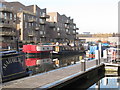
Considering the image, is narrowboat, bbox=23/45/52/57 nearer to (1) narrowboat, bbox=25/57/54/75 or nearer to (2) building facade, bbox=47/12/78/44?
(1) narrowboat, bbox=25/57/54/75

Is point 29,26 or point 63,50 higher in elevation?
point 29,26

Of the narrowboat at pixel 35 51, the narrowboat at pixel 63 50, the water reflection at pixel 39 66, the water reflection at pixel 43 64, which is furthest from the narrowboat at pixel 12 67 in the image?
the narrowboat at pixel 63 50

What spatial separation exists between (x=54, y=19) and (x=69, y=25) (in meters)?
12.1

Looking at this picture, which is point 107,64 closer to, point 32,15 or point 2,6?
point 2,6

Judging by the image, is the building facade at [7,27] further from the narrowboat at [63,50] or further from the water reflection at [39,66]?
the water reflection at [39,66]

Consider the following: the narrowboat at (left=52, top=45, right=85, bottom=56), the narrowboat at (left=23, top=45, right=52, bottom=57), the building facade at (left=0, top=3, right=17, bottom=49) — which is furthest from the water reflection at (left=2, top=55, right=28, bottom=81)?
the narrowboat at (left=52, top=45, right=85, bottom=56)

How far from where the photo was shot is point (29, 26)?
1997 inches

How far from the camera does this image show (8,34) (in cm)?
3975

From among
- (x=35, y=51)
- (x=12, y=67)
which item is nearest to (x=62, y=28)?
(x=35, y=51)

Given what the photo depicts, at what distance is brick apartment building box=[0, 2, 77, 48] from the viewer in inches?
1610

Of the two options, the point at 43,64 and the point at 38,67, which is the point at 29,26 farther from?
the point at 38,67

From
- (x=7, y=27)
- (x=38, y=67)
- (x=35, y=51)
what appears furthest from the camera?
(x=7, y=27)

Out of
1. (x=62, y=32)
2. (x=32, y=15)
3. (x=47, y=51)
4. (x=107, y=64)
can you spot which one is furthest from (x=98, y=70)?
(x=62, y=32)

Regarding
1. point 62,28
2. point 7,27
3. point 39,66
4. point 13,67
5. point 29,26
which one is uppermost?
point 62,28
